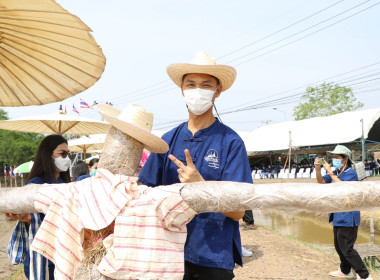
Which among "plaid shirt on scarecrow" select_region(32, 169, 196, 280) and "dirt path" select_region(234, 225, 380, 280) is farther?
"dirt path" select_region(234, 225, 380, 280)

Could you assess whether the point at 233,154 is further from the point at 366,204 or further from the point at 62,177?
the point at 62,177

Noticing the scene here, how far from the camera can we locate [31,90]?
2.32 meters

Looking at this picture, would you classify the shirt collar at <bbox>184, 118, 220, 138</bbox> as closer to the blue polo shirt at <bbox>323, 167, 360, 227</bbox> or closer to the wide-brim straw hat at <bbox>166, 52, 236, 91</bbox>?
the wide-brim straw hat at <bbox>166, 52, 236, 91</bbox>

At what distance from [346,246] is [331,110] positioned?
35.6 m

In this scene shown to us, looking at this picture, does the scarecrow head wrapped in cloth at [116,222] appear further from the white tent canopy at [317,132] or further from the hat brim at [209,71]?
the white tent canopy at [317,132]

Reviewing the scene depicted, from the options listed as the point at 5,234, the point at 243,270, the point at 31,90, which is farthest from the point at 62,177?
the point at 5,234

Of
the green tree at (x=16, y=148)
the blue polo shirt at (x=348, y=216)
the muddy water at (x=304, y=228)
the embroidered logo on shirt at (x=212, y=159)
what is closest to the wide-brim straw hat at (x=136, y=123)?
the embroidered logo on shirt at (x=212, y=159)

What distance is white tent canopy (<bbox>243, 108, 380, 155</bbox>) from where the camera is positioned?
1906cm

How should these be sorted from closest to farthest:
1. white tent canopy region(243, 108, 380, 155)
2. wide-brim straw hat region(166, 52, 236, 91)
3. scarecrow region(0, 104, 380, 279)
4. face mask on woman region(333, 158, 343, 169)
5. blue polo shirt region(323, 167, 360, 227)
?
1. scarecrow region(0, 104, 380, 279)
2. wide-brim straw hat region(166, 52, 236, 91)
3. blue polo shirt region(323, 167, 360, 227)
4. face mask on woman region(333, 158, 343, 169)
5. white tent canopy region(243, 108, 380, 155)

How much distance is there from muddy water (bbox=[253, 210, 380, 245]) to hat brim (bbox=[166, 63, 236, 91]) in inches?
342

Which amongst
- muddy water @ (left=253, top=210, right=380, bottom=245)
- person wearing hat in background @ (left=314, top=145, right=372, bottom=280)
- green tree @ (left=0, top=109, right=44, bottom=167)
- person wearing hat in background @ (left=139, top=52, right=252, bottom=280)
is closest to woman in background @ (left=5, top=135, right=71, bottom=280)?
person wearing hat in background @ (left=139, top=52, right=252, bottom=280)

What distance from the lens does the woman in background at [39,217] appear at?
8.05 ft

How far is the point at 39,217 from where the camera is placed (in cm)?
247

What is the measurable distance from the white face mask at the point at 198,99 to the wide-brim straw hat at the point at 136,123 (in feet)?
0.92
